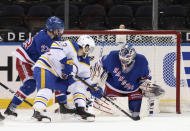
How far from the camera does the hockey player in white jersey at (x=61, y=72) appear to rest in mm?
3928

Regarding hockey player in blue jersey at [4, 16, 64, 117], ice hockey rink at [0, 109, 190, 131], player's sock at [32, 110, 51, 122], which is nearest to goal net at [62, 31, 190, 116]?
ice hockey rink at [0, 109, 190, 131]

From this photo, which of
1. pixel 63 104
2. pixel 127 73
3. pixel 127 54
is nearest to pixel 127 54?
pixel 127 54

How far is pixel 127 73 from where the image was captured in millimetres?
4520

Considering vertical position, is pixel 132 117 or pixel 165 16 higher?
pixel 165 16

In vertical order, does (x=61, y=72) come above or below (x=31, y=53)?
below

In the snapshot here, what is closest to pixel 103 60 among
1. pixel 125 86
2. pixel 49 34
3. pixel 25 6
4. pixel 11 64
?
pixel 125 86

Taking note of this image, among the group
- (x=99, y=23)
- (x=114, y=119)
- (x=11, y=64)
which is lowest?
(x=114, y=119)

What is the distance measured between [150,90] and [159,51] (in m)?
0.72

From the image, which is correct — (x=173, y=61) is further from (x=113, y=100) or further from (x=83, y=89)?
(x=83, y=89)

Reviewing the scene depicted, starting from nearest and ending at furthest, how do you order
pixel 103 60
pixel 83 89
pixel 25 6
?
pixel 83 89 → pixel 103 60 → pixel 25 6

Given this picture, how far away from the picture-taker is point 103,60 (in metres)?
4.59

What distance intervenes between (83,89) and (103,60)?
0.50 metres

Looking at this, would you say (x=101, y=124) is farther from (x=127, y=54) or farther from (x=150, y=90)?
(x=150, y=90)

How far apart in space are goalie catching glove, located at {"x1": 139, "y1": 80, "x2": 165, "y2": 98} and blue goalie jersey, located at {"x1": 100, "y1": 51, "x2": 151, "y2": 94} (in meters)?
0.05
